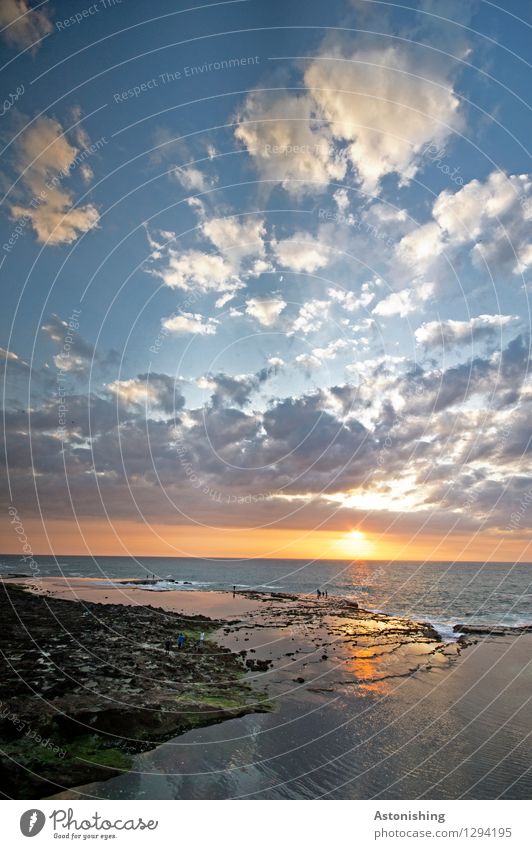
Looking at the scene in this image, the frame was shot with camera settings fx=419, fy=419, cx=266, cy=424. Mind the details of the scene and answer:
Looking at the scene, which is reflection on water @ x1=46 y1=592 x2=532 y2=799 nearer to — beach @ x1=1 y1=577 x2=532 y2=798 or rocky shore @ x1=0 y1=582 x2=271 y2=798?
beach @ x1=1 y1=577 x2=532 y2=798

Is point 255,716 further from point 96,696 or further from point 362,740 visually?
point 96,696

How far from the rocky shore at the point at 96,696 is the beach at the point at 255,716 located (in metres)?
0.07

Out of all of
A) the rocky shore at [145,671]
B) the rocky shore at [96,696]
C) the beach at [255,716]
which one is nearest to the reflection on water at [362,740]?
the beach at [255,716]

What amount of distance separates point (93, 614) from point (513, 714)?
132 feet

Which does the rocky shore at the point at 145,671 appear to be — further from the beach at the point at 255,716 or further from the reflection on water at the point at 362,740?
the reflection on water at the point at 362,740

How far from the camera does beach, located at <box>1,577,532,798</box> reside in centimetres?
1357

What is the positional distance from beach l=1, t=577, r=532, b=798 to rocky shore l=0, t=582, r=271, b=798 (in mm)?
70

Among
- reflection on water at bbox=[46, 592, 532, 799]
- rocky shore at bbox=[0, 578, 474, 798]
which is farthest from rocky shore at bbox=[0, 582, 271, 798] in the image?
reflection on water at bbox=[46, 592, 532, 799]

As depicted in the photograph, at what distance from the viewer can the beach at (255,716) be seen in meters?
13.6

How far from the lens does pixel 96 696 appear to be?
18172 millimetres

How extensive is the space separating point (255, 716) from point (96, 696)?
7.14 m

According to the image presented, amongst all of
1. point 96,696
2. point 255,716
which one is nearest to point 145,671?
point 96,696
